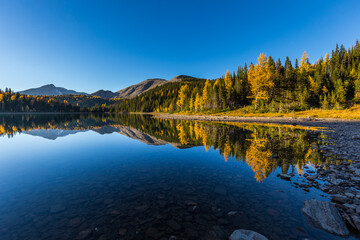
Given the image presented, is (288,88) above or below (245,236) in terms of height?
above

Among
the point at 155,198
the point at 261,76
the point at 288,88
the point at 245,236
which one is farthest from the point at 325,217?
the point at 288,88

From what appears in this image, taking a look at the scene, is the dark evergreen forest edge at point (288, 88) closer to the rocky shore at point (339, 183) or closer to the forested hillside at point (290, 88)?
the forested hillside at point (290, 88)

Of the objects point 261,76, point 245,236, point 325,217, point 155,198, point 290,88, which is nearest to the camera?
point 245,236

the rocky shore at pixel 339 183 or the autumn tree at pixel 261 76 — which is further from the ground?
the autumn tree at pixel 261 76

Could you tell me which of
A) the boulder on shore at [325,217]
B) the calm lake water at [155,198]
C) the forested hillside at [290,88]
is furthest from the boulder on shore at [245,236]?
the forested hillside at [290,88]

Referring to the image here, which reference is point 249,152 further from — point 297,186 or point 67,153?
point 67,153

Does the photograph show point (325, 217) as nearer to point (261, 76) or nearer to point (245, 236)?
point (245, 236)

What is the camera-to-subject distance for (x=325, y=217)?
4.61 m

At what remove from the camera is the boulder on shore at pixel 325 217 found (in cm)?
418

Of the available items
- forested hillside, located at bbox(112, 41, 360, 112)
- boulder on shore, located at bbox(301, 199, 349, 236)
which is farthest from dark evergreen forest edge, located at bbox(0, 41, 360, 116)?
boulder on shore, located at bbox(301, 199, 349, 236)

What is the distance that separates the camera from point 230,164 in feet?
34.2

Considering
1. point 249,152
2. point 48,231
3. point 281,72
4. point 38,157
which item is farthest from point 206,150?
point 281,72

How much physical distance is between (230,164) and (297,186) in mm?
4011

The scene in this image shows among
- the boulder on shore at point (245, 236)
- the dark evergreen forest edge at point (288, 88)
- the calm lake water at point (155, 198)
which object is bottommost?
the calm lake water at point (155, 198)
